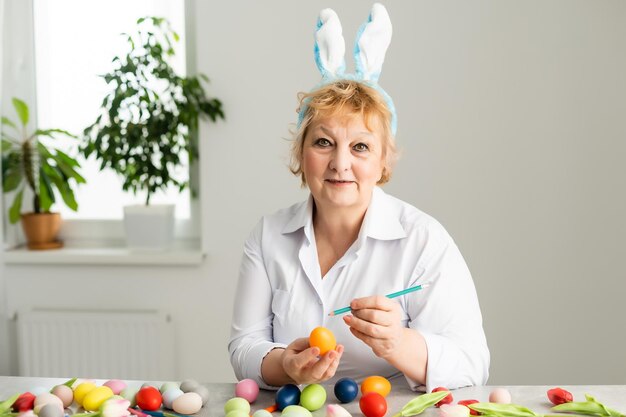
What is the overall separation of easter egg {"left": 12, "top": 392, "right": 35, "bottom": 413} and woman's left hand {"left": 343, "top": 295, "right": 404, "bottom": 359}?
25.7 inches

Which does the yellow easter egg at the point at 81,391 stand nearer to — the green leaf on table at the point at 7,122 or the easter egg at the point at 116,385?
the easter egg at the point at 116,385

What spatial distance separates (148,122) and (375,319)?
2.04 metres

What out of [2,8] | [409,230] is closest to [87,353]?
[2,8]

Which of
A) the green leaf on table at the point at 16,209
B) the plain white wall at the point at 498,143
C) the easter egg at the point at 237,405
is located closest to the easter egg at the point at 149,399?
the easter egg at the point at 237,405

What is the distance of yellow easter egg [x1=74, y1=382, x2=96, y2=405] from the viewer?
1.62 meters

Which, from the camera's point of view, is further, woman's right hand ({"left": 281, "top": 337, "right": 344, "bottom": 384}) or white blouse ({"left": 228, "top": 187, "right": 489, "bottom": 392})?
white blouse ({"left": 228, "top": 187, "right": 489, "bottom": 392})

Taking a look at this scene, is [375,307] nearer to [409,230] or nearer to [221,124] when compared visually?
[409,230]

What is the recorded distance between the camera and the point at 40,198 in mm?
3598

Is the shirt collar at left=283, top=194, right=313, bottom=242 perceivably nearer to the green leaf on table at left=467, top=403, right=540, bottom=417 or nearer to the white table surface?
the white table surface

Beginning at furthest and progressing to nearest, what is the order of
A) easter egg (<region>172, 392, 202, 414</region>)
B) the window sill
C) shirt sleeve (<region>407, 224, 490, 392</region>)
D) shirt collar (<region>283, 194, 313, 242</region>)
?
the window sill < shirt collar (<region>283, 194, 313, 242</region>) < shirt sleeve (<region>407, 224, 490, 392</region>) < easter egg (<region>172, 392, 202, 414</region>)

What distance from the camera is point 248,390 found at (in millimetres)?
1642

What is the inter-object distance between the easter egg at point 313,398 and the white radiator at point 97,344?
199 centimetres

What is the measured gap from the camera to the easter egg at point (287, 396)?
5.18 feet

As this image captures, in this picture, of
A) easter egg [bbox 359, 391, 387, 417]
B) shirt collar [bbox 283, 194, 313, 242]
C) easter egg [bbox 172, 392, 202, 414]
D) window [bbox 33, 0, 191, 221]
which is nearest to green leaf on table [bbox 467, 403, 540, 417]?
easter egg [bbox 359, 391, 387, 417]
